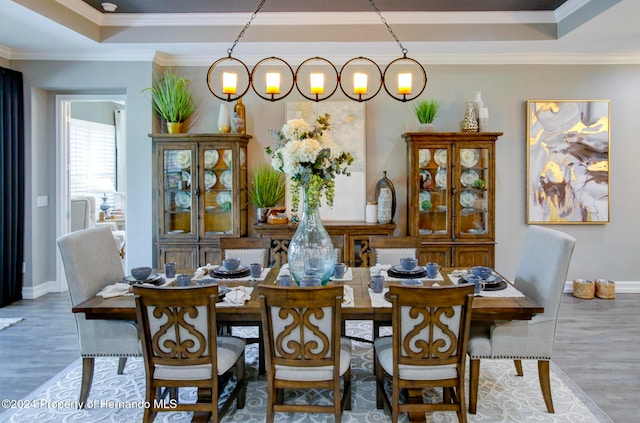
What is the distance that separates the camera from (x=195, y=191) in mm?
4930

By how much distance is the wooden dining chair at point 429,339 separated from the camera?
2139 millimetres

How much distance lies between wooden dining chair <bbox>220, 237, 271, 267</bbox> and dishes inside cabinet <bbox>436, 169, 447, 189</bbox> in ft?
7.49

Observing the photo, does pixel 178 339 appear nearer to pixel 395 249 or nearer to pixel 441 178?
pixel 395 249

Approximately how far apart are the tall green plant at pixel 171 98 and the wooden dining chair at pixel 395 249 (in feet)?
9.35

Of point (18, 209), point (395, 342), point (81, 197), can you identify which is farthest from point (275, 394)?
point (81, 197)

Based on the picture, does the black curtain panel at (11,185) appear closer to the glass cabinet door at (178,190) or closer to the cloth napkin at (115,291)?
the glass cabinet door at (178,190)

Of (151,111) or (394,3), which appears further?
(151,111)

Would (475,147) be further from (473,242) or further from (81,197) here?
(81,197)

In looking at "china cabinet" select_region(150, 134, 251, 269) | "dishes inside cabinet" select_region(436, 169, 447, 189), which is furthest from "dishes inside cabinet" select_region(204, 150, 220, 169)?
"dishes inside cabinet" select_region(436, 169, 447, 189)

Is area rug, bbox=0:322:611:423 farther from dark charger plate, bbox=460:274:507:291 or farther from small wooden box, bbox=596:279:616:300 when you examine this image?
small wooden box, bbox=596:279:616:300

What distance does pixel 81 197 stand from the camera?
709cm

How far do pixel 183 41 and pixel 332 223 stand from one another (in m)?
2.47

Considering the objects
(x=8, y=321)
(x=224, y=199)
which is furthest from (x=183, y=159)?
(x=8, y=321)

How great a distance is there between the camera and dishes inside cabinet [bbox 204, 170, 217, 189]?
4.98 metres
